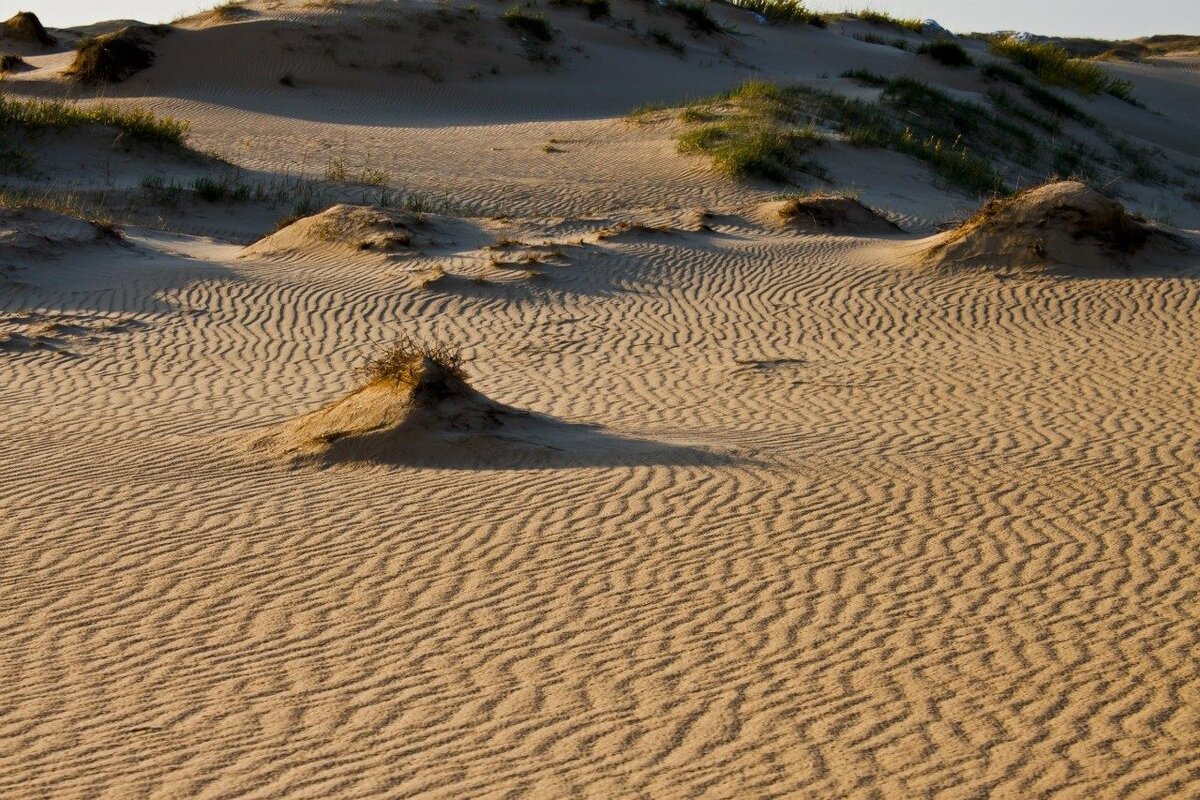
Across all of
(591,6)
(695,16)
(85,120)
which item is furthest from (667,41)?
(85,120)

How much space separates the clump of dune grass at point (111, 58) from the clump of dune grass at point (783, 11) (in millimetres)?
19138

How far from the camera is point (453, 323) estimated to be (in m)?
14.2

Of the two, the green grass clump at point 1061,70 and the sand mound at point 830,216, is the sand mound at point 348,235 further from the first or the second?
the green grass clump at point 1061,70

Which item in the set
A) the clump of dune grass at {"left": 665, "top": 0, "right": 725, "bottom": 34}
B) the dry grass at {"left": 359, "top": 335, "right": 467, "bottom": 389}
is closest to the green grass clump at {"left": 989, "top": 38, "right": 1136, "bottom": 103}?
the clump of dune grass at {"left": 665, "top": 0, "right": 725, "bottom": 34}

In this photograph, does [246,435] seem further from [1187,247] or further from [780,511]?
[1187,247]

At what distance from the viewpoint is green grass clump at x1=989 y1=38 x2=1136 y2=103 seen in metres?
35.5

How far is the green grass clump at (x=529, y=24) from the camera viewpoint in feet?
116

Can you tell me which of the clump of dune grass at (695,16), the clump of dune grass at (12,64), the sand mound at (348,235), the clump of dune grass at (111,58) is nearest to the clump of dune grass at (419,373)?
the sand mound at (348,235)

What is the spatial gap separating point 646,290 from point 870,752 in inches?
457

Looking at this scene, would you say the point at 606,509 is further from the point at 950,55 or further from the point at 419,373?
the point at 950,55

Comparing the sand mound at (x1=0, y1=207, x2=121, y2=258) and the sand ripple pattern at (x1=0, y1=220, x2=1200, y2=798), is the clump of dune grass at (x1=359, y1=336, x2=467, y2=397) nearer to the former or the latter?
the sand ripple pattern at (x1=0, y1=220, x2=1200, y2=798)

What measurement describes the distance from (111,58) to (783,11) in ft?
67.7

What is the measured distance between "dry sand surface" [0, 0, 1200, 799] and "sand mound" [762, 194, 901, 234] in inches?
5.5

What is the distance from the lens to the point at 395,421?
8.57m
